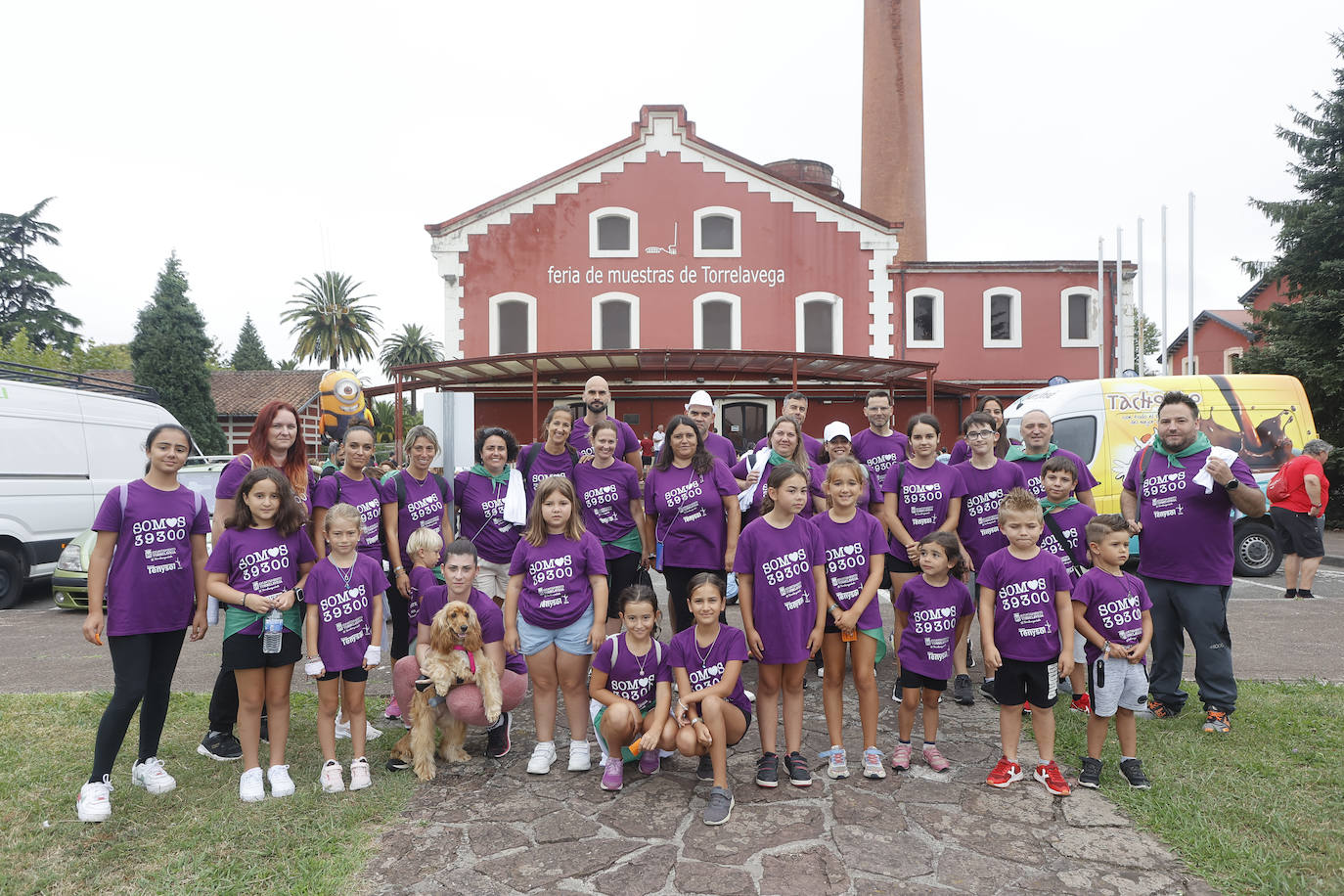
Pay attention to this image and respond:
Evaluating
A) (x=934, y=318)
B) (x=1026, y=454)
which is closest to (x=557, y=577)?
(x=1026, y=454)

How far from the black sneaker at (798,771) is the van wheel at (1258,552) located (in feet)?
30.9

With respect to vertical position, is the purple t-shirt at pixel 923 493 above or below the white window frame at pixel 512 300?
below

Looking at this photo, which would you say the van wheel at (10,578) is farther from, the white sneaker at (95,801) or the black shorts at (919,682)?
the black shorts at (919,682)

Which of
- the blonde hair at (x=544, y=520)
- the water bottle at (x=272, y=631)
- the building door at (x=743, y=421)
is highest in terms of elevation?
the building door at (x=743, y=421)

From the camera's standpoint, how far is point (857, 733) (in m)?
4.69

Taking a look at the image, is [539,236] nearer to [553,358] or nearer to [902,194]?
[553,358]

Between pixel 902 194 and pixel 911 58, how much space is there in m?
5.48

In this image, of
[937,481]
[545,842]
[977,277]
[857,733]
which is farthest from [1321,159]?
[545,842]

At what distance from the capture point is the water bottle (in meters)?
3.86

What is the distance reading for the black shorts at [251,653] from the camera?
387cm

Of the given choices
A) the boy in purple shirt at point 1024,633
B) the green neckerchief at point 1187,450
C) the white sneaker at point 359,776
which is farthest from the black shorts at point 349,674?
the green neckerchief at point 1187,450

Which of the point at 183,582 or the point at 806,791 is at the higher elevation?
the point at 183,582

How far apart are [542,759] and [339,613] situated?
1352 millimetres

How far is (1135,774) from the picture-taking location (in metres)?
3.82
